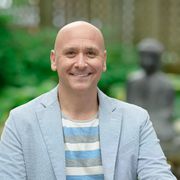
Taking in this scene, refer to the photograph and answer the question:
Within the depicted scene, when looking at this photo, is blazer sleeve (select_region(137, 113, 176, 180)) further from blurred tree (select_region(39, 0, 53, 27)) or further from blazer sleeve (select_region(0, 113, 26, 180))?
blurred tree (select_region(39, 0, 53, 27))

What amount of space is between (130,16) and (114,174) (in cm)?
1171

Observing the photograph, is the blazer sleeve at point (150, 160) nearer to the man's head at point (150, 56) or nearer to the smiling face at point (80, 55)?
the smiling face at point (80, 55)

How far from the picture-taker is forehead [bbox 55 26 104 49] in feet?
6.84

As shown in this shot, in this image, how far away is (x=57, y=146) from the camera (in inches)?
81.8

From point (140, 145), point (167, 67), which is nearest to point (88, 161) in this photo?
point (140, 145)

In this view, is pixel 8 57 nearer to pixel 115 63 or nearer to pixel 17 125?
pixel 115 63

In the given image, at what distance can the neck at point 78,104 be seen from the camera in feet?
7.11

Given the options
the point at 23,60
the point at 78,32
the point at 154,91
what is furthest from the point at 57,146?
the point at 23,60

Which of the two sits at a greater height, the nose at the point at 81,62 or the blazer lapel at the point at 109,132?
the nose at the point at 81,62

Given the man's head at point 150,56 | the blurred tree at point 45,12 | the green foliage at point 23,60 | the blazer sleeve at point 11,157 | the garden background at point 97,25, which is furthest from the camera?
the blurred tree at point 45,12

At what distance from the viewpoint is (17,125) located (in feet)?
6.87

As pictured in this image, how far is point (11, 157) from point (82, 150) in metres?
0.25

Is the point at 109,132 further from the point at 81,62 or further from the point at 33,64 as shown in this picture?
the point at 33,64

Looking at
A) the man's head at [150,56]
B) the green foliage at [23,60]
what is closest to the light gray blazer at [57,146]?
the man's head at [150,56]
